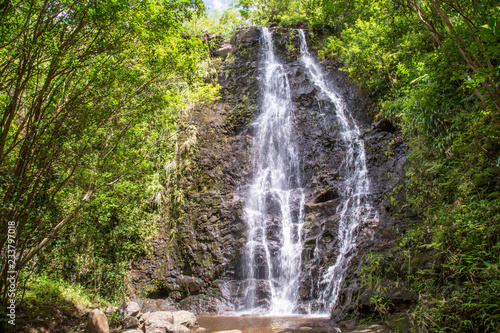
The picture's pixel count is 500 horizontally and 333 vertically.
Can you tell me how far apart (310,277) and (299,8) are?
61.6 feet

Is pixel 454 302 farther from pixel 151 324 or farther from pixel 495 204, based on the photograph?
pixel 151 324

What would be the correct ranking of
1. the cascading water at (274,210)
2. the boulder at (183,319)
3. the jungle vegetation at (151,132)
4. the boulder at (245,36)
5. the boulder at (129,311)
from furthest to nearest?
1. the boulder at (245,36)
2. the cascading water at (274,210)
3. the boulder at (183,319)
4. the boulder at (129,311)
5. the jungle vegetation at (151,132)

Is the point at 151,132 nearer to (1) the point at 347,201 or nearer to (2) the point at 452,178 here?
(1) the point at 347,201

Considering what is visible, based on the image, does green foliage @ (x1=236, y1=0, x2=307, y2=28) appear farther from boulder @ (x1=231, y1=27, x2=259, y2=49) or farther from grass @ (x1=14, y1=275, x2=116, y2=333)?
grass @ (x1=14, y1=275, x2=116, y2=333)

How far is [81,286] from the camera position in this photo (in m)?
9.29

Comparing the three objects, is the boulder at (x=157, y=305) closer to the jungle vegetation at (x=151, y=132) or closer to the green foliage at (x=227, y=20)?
the jungle vegetation at (x=151, y=132)

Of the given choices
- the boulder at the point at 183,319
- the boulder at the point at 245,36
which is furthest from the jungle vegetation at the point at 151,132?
the boulder at the point at 245,36

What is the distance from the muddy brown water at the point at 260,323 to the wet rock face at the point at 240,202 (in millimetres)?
883

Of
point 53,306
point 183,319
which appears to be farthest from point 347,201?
point 53,306

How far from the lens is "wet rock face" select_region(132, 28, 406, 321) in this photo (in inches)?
366

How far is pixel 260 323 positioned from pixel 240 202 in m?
5.54

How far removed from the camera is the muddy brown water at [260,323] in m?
6.61

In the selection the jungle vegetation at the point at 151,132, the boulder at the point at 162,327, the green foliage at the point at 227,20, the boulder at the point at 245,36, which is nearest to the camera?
the jungle vegetation at the point at 151,132

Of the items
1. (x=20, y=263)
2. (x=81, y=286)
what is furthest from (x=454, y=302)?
(x=81, y=286)
